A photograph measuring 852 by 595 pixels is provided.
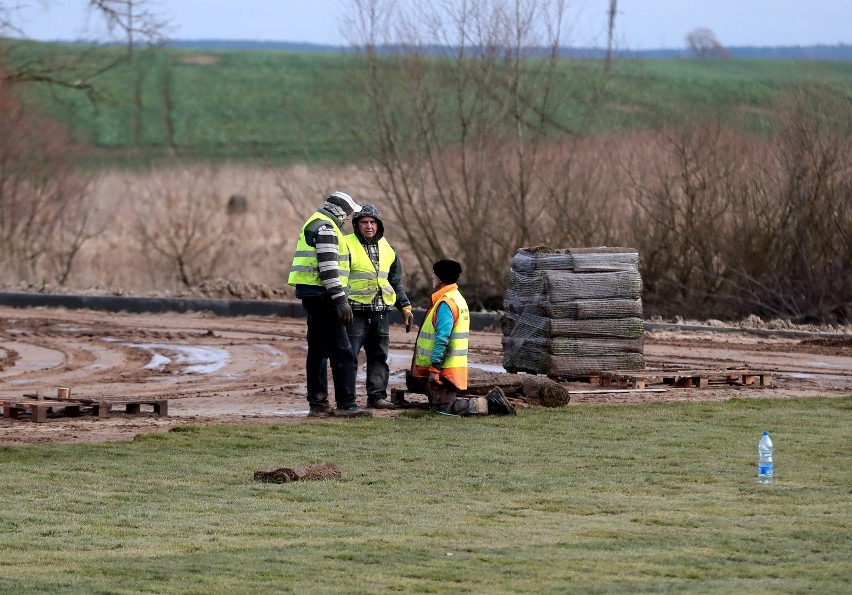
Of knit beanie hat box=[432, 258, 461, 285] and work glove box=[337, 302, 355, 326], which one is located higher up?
knit beanie hat box=[432, 258, 461, 285]

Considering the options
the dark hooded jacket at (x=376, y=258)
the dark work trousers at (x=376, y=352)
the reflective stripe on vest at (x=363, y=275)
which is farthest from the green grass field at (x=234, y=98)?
the reflective stripe on vest at (x=363, y=275)

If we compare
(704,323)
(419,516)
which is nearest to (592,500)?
(419,516)

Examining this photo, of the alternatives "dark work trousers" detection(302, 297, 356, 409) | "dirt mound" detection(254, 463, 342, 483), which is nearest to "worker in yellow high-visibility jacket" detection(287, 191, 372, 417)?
"dark work trousers" detection(302, 297, 356, 409)

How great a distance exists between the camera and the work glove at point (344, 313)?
1342 cm

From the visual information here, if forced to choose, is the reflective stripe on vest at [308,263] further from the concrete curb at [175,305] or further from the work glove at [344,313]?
the concrete curb at [175,305]

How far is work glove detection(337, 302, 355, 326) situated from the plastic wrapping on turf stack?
362 cm

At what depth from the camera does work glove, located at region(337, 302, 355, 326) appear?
13422 mm

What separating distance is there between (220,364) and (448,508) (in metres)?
11.0

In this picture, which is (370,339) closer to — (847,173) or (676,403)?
(676,403)

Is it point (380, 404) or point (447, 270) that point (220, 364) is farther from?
point (447, 270)

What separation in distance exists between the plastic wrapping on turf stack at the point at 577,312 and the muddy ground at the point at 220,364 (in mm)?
433

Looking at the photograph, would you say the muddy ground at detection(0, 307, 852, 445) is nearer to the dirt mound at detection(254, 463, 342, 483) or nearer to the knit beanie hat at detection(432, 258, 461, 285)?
the knit beanie hat at detection(432, 258, 461, 285)

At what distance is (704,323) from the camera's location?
82.3 ft

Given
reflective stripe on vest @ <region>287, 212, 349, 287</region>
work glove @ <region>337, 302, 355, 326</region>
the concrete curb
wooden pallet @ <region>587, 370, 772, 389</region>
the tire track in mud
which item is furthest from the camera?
the concrete curb
